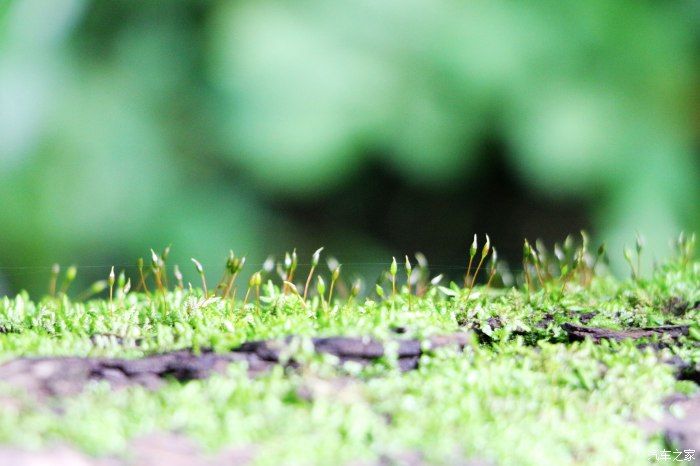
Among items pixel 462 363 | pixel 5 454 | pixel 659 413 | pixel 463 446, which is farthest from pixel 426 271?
pixel 5 454

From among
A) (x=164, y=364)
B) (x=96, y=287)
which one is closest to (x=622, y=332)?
(x=164, y=364)

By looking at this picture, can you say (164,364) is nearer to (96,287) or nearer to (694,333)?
(96,287)

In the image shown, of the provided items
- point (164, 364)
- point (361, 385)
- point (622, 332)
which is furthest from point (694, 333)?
point (164, 364)

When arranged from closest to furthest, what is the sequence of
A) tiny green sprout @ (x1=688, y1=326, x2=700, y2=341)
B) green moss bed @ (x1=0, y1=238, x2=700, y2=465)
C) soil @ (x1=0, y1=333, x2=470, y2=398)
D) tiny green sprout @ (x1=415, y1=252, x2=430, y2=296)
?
green moss bed @ (x1=0, y1=238, x2=700, y2=465)
soil @ (x1=0, y1=333, x2=470, y2=398)
tiny green sprout @ (x1=688, y1=326, x2=700, y2=341)
tiny green sprout @ (x1=415, y1=252, x2=430, y2=296)

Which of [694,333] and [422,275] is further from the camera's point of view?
[422,275]

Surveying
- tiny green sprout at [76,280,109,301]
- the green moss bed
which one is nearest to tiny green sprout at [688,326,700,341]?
the green moss bed

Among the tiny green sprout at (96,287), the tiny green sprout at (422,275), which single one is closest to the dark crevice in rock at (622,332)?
the tiny green sprout at (422,275)

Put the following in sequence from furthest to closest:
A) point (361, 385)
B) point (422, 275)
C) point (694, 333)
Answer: point (422, 275), point (694, 333), point (361, 385)

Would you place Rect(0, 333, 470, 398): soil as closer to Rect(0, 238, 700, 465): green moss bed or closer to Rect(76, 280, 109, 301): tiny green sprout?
Rect(0, 238, 700, 465): green moss bed

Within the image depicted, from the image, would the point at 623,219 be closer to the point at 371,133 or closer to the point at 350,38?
the point at 371,133

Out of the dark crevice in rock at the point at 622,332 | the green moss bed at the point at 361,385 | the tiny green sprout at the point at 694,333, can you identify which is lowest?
the green moss bed at the point at 361,385

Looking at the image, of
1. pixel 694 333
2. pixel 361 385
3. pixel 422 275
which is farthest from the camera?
pixel 422 275

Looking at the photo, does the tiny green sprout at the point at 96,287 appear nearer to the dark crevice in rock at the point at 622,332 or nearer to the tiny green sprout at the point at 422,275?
the tiny green sprout at the point at 422,275
